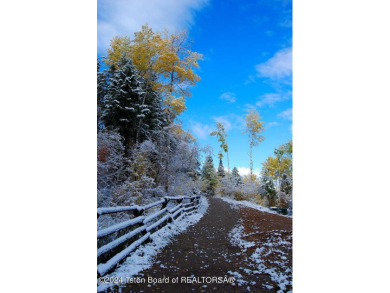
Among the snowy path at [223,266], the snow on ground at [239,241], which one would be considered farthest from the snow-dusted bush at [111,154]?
the snow on ground at [239,241]

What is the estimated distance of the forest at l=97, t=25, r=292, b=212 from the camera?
521 centimetres

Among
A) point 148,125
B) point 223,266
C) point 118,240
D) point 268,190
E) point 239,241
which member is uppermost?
point 148,125

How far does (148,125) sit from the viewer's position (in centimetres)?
1017

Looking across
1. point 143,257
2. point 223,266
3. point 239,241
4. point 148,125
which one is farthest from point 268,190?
point 143,257

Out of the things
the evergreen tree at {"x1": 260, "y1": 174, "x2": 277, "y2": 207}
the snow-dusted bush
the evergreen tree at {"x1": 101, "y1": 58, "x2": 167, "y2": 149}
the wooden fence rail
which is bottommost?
the evergreen tree at {"x1": 260, "y1": 174, "x2": 277, "y2": 207}

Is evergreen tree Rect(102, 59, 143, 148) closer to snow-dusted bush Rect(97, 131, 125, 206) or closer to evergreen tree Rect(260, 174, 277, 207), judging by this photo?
snow-dusted bush Rect(97, 131, 125, 206)

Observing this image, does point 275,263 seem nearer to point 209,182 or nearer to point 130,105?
point 130,105

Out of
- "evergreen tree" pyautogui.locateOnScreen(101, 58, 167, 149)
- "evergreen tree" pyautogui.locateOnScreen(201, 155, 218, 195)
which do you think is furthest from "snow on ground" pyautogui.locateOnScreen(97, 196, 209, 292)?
"evergreen tree" pyautogui.locateOnScreen(201, 155, 218, 195)

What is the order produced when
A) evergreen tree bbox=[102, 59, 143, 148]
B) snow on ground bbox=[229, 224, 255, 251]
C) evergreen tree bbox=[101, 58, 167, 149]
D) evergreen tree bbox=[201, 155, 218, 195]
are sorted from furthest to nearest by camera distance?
1. evergreen tree bbox=[201, 155, 218, 195]
2. evergreen tree bbox=[101, 58, 167, 149]
3. evergreen tree bbox=[102, 59, 143, 148]
4. snow on ground bbox=[229, 224, 255, 251]

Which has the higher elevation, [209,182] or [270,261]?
[270,261]

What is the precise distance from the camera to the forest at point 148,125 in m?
5.21

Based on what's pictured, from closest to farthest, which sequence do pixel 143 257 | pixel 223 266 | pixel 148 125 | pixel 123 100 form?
pixel 223 266, pixel 143 257, pixel 123 100, pixel 148 125
